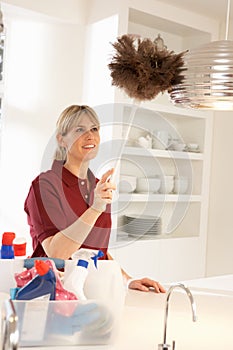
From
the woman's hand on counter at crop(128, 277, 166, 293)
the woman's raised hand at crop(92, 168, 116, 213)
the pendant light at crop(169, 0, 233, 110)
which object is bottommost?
the woman's hand on counter at crop(128, 277, 166, 293)

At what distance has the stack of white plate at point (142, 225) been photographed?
3438 mm

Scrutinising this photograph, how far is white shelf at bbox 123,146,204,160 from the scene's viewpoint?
3406 mm

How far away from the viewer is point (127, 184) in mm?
3422

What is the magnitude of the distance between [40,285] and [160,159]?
2713mm

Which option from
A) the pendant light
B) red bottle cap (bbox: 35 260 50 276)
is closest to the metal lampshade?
the pendant light

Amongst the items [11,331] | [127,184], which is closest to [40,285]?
[11,331]

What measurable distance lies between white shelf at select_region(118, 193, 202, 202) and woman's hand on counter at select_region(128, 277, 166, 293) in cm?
157

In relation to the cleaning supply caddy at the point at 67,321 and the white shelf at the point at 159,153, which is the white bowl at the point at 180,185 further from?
the cleaning supply caddy at the point at 67,321

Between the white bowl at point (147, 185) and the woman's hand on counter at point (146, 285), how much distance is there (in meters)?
1.72

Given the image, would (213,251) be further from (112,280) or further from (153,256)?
(112,280)

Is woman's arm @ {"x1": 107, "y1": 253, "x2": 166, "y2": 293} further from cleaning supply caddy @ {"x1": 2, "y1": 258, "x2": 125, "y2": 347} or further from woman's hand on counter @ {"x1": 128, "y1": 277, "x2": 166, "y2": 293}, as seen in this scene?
cleaning supply caddy @ {"x1": 2, "y1": 258, "x2": 125, "y2": 347}

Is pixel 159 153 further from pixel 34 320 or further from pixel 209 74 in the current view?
pixel 34 320

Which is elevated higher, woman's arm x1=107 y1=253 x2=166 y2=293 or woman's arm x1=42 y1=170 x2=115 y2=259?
woman's arm x1=42 y1=170 x2=115 y2=259

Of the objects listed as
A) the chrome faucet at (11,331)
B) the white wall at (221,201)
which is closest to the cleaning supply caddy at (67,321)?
the chrome faucet at (11,331)
